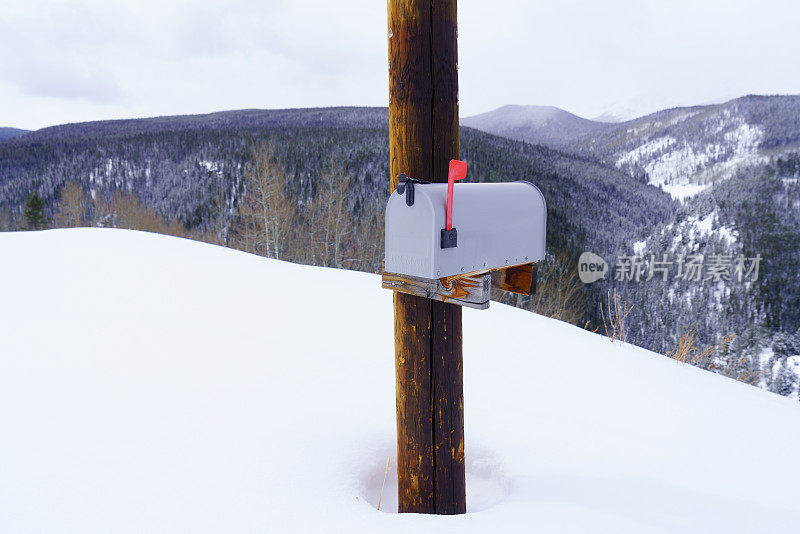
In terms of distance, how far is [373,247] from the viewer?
107ft

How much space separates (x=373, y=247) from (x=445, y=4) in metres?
30.7

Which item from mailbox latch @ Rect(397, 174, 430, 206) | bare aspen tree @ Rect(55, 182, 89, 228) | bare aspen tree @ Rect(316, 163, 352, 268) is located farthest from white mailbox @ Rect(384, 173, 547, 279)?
bare aspen tree @ Rect(55, 182, 89, 228)

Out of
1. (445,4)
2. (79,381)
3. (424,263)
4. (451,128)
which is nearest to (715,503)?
(424,263)

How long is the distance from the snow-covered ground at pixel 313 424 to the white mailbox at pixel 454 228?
1.07 m

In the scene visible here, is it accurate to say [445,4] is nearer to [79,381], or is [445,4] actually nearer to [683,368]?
[79,381]

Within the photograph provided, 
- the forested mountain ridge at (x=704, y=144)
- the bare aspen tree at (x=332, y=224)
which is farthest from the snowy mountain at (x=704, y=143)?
the bare aspen tree at (x=332, y=224)

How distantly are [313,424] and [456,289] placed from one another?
1.53 metres

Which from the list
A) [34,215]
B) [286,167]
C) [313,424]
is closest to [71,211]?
[34,215]

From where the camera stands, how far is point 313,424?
2.99 metres

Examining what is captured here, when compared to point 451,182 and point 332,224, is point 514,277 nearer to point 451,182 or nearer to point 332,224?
point 451,182

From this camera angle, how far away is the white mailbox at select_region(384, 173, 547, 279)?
5.73 feet

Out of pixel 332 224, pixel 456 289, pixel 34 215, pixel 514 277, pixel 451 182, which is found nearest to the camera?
pixel 451 182

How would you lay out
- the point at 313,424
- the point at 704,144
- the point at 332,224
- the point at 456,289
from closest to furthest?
the point at 456,289 < the point at 313,424 < the point at 332,224 < the point at 704,144

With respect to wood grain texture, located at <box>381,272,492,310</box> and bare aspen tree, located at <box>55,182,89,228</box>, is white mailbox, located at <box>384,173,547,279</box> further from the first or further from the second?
bare aspen tree, located at <box>55,182,89,228</box>
